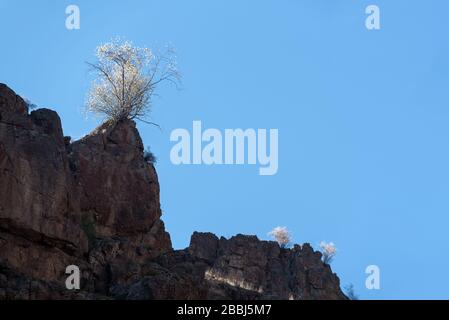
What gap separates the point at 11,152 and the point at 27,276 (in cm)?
634

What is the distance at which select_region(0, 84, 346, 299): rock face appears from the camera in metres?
36.3

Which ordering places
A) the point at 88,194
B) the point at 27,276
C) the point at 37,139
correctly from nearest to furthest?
the point at 27,276 < the point at 37,139 < the point at 88,194

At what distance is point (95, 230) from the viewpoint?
43406 mm

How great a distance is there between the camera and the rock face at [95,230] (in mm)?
36281

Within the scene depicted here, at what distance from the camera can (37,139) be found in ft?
132

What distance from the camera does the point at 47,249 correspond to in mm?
38719
